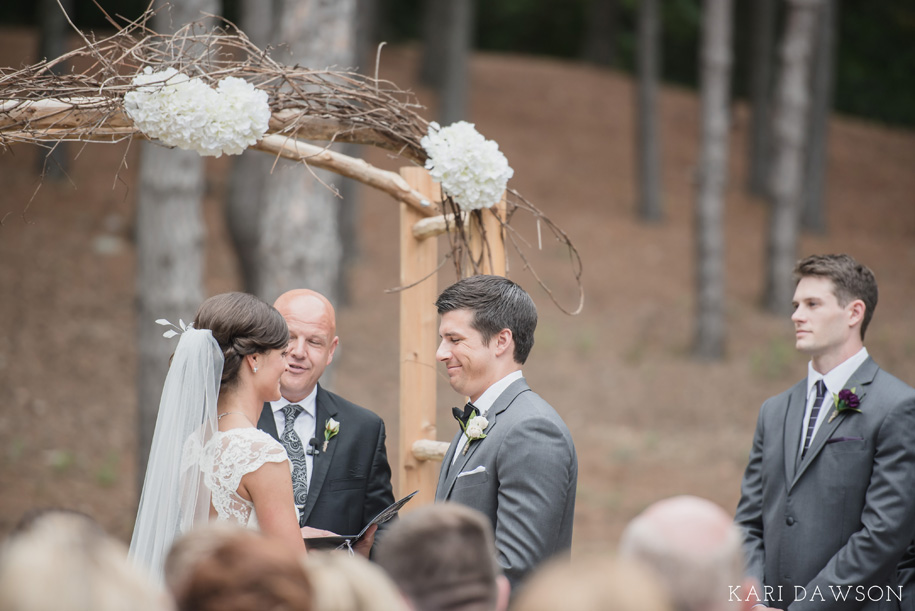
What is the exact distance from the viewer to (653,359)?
1248 centimetres

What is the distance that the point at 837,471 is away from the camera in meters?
3.52

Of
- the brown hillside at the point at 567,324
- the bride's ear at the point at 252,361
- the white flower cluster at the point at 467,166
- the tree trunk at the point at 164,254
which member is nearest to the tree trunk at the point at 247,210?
the brown hillside at the point at 567,324

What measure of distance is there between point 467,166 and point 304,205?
3.43 meters

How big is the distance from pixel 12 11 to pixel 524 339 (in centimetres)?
2550

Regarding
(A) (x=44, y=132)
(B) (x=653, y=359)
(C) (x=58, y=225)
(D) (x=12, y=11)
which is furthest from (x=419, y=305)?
(D) (x=12, y=11)

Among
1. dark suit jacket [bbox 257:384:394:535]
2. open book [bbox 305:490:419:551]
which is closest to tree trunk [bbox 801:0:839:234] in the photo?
dark suit jacket [bbox 257:384:394:535]

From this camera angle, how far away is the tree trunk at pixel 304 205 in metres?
6.78

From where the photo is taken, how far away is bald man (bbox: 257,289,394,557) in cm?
381

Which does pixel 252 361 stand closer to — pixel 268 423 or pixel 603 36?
pixel 268 423

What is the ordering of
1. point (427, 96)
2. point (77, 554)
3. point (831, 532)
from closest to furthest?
point (77, 554)
point (831, 532)
point (427, 96)

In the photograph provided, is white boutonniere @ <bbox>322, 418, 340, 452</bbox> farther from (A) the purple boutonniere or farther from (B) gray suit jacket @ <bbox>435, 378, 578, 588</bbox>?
(A) the purple boutonniere

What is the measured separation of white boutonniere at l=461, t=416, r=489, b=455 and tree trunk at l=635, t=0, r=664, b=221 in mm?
14371

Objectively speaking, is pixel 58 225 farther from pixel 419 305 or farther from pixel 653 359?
pixel 419 305

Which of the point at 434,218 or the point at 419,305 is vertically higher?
the point at 434,218
